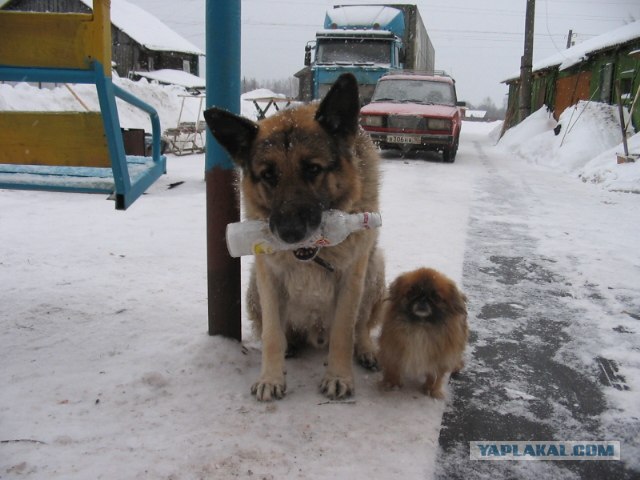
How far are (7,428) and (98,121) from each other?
1.49 meters

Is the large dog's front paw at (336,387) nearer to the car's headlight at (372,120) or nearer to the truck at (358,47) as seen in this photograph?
the car's headlight at (372,120)

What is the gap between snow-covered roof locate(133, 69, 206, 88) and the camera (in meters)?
33.5

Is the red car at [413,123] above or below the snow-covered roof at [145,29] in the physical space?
below

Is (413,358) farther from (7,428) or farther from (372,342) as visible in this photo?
(7,428)

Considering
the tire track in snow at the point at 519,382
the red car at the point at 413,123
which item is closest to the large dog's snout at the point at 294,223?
the tire track in snow at the point at 519,382

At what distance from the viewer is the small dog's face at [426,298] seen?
2.49 m

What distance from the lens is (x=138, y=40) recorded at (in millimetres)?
34719

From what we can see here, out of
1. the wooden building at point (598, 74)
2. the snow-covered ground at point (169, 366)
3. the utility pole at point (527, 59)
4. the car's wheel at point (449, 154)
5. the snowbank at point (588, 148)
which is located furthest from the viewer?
the utility pole at point (527, 59)

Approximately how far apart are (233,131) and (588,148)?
12283mm

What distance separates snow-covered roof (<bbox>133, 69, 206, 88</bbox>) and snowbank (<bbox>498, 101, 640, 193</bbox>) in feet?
78.3

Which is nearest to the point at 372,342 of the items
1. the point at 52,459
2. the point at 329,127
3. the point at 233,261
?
the point at 233,261

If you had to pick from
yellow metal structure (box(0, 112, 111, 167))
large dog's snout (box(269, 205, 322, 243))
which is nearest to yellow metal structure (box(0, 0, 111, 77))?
yellow metal structure (box(0, 112, 111, 167))

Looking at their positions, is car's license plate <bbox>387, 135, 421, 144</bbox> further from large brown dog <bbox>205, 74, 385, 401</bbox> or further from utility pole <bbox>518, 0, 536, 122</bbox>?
utility pole <bbox>518, 0, 536, 122</bbox>

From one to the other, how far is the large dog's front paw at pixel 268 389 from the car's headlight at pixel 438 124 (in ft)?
35.7
